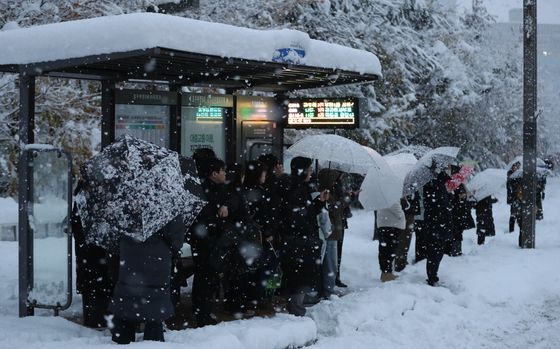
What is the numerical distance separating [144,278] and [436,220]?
550cm

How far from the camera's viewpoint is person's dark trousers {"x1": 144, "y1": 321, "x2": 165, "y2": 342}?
6.01 meters

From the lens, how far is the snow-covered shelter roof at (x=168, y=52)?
6863 mm

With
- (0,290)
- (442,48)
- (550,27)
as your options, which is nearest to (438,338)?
(0,290)

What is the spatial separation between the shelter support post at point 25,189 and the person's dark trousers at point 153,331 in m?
2.36

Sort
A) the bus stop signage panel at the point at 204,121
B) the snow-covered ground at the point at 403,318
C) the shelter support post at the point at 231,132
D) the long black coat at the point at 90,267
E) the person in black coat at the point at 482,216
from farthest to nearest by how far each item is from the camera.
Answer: the person in black coat at the point at 482,216, the shelter support post at the point at 231,132, the bus stop signage panel at the point at 204,121, the long black coat at the point at 90,267, the snow-covered ground at the point at 403,318

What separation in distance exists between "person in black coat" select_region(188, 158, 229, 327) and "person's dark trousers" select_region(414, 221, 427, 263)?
193 inches

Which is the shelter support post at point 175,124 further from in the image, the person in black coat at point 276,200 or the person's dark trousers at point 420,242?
the person's dark trousers at point 420,242

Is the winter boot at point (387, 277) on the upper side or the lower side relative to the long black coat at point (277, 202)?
lower

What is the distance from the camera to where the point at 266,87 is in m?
10.9

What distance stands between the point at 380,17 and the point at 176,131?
552 inches

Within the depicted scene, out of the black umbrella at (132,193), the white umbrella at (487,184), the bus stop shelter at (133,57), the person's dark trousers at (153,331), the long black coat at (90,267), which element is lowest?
the person's dark trousers at (153,331)

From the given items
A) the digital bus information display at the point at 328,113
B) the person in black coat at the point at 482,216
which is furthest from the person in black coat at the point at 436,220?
the person in black coat at the point at 482,216

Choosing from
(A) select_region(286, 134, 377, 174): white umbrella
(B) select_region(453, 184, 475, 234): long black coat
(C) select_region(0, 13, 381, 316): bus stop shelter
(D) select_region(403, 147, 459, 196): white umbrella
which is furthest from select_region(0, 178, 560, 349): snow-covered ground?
(A) select_region(286, 134, 377, 174): white umbrella

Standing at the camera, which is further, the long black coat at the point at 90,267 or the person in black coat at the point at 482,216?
the person in black coat at the point at 482,216
